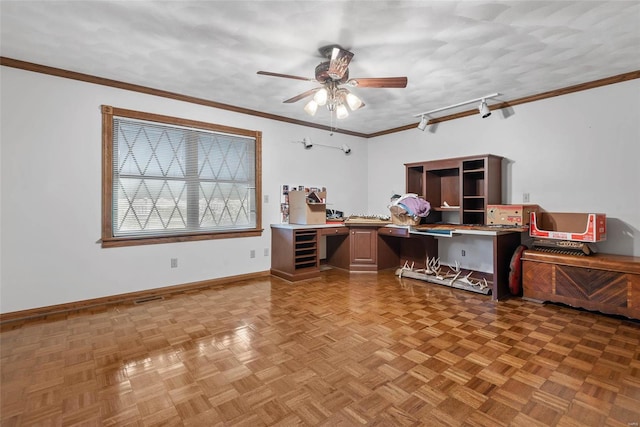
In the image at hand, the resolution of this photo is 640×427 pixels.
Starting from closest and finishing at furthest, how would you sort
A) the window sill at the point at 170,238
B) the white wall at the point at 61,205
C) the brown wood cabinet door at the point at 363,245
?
the white wall at the point at 61,205
the window sill at the point at 170,238
the brown wood cabinet door at the point at 363,245

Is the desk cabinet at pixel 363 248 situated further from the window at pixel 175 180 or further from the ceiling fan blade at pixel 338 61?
the ceiling fan blade at pixel 338 61

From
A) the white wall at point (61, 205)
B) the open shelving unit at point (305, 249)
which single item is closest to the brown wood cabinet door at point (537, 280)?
the open shelving unit at point (305, 249)

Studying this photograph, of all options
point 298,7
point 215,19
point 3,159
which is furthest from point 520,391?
point 3,159

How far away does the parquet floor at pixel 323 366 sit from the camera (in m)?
1.72

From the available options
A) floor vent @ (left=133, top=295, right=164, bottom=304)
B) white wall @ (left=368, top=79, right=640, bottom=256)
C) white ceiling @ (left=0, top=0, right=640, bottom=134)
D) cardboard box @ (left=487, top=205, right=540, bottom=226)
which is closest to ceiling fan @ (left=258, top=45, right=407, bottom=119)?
white ceiling @ (left=0, top=0, right=640, bottom=134)

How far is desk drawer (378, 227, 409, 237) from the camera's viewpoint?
15.3ft

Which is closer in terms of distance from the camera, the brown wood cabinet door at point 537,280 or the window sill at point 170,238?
the brown wood cabinet door at point 537,280

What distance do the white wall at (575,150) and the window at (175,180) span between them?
343 centimetres

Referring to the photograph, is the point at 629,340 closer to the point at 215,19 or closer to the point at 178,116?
the point at 215,19

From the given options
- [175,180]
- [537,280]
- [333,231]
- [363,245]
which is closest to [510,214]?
[537,280]

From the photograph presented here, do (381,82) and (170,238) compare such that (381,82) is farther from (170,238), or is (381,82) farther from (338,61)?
(170,238)

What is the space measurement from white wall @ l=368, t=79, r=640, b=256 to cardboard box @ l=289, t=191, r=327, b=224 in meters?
2.37

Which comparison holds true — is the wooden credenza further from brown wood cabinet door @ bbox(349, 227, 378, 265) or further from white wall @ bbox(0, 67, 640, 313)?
brown wood cabinet door @ bbox(349, 227, 378, 265)

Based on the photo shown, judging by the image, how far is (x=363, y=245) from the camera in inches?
202
